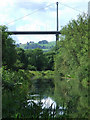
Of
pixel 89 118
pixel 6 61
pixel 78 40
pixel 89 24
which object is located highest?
pixel 89 24

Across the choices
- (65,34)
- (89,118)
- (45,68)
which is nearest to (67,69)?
(65,34)

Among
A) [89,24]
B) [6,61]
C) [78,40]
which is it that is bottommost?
[6,61]

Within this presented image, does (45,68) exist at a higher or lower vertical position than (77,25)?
lower

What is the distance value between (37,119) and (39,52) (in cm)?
6003

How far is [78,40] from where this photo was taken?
2775 centimetres

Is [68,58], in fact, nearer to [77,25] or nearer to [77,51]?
[77,51]

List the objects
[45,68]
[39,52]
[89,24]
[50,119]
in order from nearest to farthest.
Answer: [50,119] < [89,24] < [45,68] < [39,52]

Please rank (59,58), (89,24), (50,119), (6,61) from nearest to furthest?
(50,119) → (89,24) → (6,61) → (59,58)

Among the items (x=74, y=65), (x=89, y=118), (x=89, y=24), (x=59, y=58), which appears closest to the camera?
(x=89, y=118)

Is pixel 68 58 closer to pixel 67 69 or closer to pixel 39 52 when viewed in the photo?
pixel 67 69

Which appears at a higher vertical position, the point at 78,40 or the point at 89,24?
the point at 89,24

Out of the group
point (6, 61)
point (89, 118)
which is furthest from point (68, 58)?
point (89, 118)

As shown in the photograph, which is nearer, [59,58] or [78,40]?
[78,40]

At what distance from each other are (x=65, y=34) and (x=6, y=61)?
8507 mm
